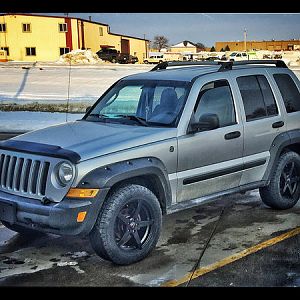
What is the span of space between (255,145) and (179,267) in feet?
5.98

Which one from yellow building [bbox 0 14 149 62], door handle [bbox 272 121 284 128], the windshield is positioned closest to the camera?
the windshield

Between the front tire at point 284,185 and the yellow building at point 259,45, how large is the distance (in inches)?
139

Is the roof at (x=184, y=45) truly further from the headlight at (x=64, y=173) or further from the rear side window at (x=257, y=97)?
the headlight at (x=64, y=173)

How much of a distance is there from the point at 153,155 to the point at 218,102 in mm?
1168

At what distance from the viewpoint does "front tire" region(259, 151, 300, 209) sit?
6.02 meters

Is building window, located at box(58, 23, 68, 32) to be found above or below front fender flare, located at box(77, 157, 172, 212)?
above

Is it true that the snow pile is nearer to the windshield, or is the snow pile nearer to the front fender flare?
the windshield

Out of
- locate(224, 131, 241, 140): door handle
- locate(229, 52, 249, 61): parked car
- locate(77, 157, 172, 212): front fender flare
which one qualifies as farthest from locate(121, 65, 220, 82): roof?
locate(229, 52, 249, 61): parked car

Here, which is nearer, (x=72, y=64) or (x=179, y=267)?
(x=179, y=267)

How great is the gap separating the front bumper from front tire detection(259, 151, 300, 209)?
2558 mm

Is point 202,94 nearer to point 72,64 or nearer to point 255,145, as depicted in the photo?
point 255,145

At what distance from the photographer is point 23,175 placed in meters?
4.47
